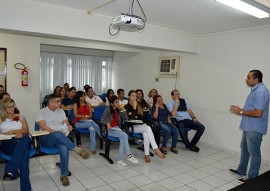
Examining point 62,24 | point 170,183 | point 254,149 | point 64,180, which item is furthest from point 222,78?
point 64,180

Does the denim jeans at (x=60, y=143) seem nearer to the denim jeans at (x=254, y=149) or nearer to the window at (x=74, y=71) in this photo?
the denim jeans at (x=254, y=149)

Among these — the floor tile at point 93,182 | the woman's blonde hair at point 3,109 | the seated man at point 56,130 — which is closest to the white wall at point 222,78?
the floor tile at point 93,182

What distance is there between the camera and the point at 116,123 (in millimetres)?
4055

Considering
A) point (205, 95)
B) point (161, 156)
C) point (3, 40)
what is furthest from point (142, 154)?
point (3, 40)

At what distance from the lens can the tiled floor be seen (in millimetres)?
3004

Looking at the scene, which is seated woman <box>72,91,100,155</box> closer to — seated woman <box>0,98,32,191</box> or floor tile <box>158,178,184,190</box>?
seated woman <box>0,98,32,191</box>

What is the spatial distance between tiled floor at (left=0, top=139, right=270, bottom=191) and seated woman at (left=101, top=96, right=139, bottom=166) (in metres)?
0.16

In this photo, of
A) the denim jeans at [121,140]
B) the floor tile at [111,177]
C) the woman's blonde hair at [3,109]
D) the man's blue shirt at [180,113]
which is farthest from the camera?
the man's blue shirt at [180,113]

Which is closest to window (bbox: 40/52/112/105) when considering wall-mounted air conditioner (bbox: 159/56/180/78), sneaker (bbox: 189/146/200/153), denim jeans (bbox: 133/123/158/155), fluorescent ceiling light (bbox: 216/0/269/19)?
wall-mounted air conditioner (bbox: 159/56/180/78)

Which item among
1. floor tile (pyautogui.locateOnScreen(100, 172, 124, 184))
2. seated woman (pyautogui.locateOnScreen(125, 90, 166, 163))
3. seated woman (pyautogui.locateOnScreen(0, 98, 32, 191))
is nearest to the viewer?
seated woman (pyautogui.locateOnScreen(0, 98, 32, 191))

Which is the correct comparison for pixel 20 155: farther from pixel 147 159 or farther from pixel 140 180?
pixel 147 159

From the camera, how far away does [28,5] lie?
10.1ft

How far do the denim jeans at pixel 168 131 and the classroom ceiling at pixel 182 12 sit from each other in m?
1.86

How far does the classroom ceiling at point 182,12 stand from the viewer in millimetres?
2998
